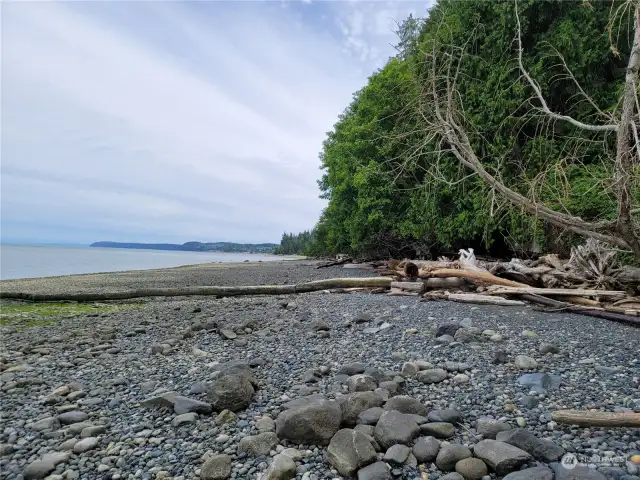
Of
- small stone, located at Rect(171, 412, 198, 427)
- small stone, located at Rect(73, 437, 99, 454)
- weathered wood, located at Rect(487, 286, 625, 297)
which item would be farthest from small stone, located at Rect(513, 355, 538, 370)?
weathered wood, located at Rect(487, 286, 625, 297)

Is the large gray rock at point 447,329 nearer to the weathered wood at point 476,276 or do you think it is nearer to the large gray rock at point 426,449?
the large gray rock at point 426,449

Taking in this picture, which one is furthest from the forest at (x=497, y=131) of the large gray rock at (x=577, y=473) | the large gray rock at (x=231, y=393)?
the large gray rock at (x=231, y=393)

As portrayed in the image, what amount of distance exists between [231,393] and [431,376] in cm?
156

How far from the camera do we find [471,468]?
72.7 inches

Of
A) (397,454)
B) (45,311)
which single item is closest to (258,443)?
(397,454)

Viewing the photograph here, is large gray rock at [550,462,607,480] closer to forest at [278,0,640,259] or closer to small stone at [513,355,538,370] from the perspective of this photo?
small stone at [513,355,538,370]

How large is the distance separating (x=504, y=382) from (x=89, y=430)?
297 cm

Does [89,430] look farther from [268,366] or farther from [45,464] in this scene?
[268,366]

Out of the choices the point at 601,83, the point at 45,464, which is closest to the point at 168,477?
the point at 45,464

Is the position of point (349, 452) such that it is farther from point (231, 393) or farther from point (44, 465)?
point (44, 465)

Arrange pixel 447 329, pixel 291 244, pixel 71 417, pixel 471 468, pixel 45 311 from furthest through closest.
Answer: pixel 291 244, pixel 45 311, pixel 447 329, pixel 71 417, pixel 471 468

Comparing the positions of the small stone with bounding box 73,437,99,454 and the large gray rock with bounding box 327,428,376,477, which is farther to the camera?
the small stone with bounding box 73,437,99,454

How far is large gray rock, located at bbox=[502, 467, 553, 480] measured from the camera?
1.72 metres

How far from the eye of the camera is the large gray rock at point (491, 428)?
84.6 inches
